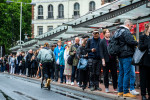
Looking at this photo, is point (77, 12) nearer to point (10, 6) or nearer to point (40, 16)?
point (40, 16)

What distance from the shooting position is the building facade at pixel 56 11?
56487 mm

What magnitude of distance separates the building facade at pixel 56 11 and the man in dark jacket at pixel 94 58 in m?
42.5

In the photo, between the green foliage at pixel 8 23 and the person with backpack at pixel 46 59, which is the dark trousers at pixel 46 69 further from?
the green foliage at pixel 8 23

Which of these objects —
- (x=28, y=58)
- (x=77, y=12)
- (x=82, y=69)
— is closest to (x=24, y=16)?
(x=77, y=12)

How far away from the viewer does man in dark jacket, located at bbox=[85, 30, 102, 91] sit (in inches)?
510

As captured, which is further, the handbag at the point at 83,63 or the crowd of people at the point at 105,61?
the handbag at the point at 83,63

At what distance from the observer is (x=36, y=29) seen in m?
61.4

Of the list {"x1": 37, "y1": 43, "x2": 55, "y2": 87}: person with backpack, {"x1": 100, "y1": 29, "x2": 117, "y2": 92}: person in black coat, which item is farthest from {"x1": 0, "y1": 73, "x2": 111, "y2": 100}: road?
{"x1": 100, "y1": 29, "x2": 117, "y2": 92}: person in black coat

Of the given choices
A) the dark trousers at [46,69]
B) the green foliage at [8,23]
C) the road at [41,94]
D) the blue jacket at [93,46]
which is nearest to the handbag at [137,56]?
the road at [41,94]

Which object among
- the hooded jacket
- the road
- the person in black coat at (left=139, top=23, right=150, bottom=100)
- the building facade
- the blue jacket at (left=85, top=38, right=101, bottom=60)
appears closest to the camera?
the person in black coat at (left=139, top=23, right=150, bottom=100)

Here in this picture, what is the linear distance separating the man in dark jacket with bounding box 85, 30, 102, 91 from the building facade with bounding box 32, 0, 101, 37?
42457 millimetres

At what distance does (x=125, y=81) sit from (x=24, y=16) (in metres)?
59.8

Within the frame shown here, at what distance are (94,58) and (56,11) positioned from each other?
152ft

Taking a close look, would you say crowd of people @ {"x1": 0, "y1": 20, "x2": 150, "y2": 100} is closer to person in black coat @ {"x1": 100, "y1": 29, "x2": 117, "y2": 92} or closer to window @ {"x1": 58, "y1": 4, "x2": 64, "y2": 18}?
person in black coat @ {"x1": 100, "y1": 29, "x2": 117, "y2": 92}
